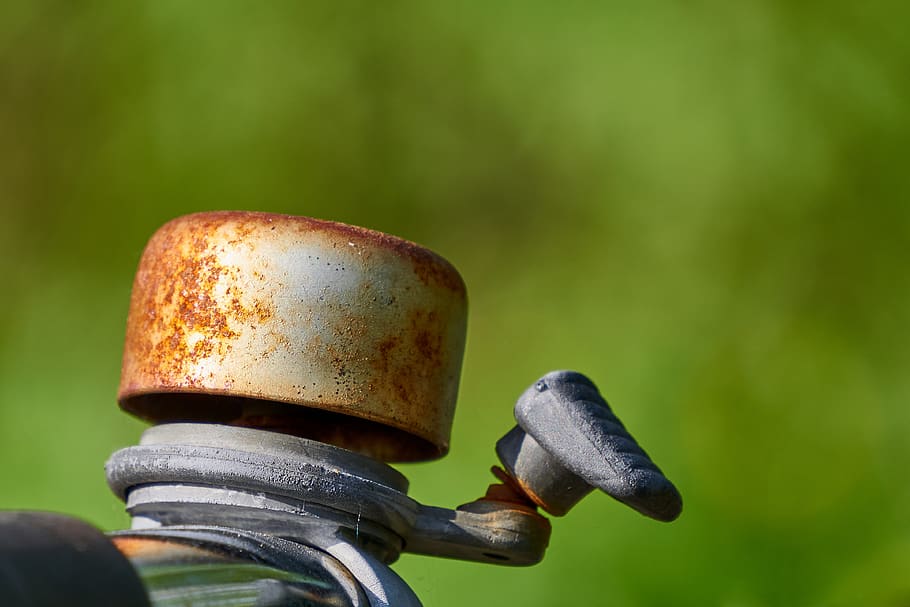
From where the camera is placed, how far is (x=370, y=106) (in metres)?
1.58

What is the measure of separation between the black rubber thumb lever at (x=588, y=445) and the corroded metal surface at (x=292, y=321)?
6 cm

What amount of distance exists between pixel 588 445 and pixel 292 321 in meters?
0.16

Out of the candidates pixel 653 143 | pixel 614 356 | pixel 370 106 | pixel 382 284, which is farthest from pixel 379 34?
pixel 382 284

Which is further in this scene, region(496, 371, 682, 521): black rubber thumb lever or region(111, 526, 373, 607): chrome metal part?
region(496, 371, 682, 521): black rubber thumb lever

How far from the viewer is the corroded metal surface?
25.8 inches

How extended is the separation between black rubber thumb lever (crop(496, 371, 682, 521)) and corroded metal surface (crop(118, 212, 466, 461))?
6 centimetres

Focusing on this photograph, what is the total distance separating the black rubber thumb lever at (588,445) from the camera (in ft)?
2.14

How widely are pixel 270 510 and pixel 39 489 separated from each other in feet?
3.07

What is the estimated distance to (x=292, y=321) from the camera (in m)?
0.66

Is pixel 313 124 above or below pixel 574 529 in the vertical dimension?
above

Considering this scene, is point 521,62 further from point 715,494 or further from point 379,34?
point 715,494

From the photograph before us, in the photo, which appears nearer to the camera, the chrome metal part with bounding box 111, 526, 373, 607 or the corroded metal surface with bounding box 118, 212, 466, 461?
the chrome metal part with bounding box 111, 526, 373, 607

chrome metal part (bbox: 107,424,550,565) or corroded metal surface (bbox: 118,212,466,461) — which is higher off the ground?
corroded metal surface (bbox: 118,212,466,461)

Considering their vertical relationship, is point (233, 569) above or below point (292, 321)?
below
